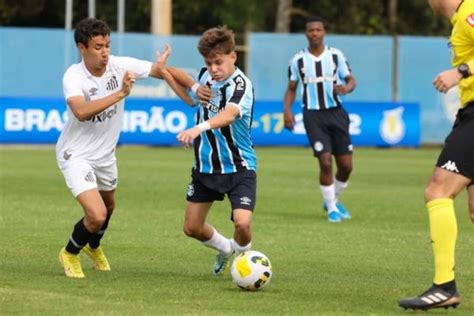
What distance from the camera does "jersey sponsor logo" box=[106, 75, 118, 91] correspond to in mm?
10477

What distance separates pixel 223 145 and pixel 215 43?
80 cm

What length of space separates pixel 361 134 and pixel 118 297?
72.2ft

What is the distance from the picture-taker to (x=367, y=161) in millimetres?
27438

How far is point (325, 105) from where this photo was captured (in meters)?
16.2

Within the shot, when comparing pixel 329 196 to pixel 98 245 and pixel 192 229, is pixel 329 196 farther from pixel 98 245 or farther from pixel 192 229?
pixel 192 229

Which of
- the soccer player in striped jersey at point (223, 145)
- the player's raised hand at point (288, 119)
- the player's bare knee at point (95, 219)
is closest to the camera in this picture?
the soccer player in striped jersey at point (223, 145)

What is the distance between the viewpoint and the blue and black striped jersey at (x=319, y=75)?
16.2 meters

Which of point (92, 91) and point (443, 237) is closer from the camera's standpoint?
point (443, 237)

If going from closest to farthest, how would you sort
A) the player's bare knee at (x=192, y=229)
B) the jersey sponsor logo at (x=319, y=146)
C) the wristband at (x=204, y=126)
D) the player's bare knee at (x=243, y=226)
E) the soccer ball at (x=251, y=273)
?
the wristband at (x=204, y=126) → the soccer ball at (x=251, y=273) → the player's bare knee at (x=243, y=226) → the player's bare knee at (x=192, y=229) → the jersey sponsor logo at (x=319, y=146)

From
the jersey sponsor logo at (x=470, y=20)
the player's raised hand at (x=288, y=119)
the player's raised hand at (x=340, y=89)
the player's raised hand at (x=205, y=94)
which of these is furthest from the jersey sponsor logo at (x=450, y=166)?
the player's raised hand at (x=288, y=119)

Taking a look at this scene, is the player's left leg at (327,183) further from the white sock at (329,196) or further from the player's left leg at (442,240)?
the player's left leg at (442,240)

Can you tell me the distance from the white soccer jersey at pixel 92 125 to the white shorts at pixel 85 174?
5cm

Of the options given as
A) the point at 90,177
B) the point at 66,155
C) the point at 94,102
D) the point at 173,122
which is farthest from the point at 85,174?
the point at 173,122

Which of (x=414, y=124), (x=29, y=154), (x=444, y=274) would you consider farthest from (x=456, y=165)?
(x=414, y=124)
